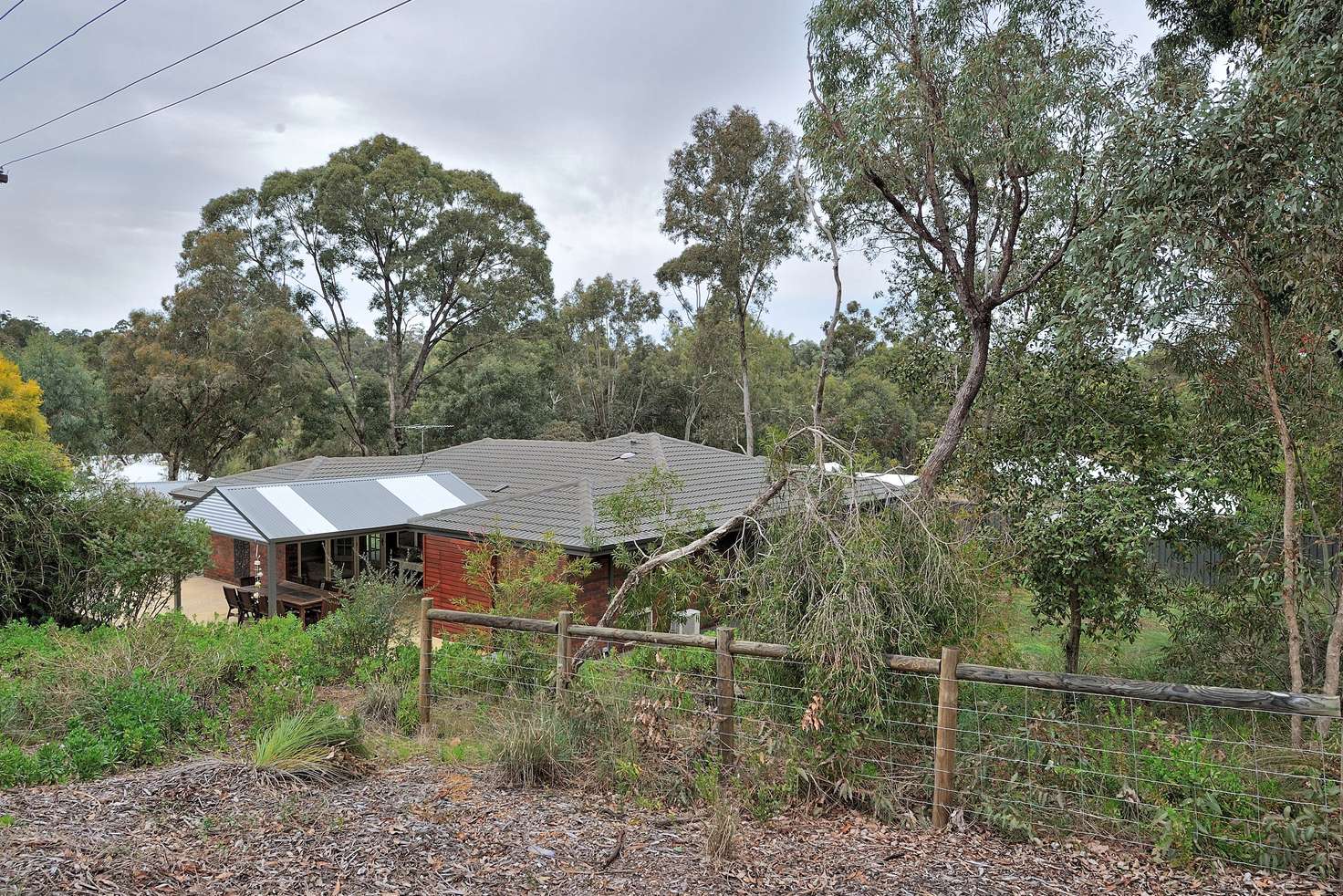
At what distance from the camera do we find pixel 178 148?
19438 mm

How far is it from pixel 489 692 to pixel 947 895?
3706 mm

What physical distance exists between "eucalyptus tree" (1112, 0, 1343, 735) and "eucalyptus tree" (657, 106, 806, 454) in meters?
17.0

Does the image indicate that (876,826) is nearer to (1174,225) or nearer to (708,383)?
(1174,225)

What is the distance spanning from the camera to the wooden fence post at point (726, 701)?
4.33m

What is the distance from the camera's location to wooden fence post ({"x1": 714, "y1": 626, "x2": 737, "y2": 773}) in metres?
4.33

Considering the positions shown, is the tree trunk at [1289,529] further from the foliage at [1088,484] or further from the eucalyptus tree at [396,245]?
the eucalyptus tree at [396,245]

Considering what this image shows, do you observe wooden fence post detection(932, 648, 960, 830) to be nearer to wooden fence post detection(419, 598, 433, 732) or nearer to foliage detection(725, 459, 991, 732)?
foliage detection(725, 459, 991, 732)

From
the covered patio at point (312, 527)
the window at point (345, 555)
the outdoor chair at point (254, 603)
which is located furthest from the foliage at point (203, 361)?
the outdoor chair at point (254, 603)

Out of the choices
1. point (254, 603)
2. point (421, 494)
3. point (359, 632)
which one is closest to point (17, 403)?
point (421, 494)

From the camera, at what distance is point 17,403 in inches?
746

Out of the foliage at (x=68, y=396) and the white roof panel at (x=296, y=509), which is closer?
the white roof panel at (x=296, y=509)

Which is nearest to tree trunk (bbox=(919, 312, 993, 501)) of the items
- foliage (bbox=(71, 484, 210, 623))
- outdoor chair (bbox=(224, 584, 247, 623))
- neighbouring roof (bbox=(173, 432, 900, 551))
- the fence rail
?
neighbouring roof (bbox=(173, 432, 900, 551))

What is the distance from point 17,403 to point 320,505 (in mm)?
10794

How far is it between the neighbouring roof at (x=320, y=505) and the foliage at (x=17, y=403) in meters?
8.35
